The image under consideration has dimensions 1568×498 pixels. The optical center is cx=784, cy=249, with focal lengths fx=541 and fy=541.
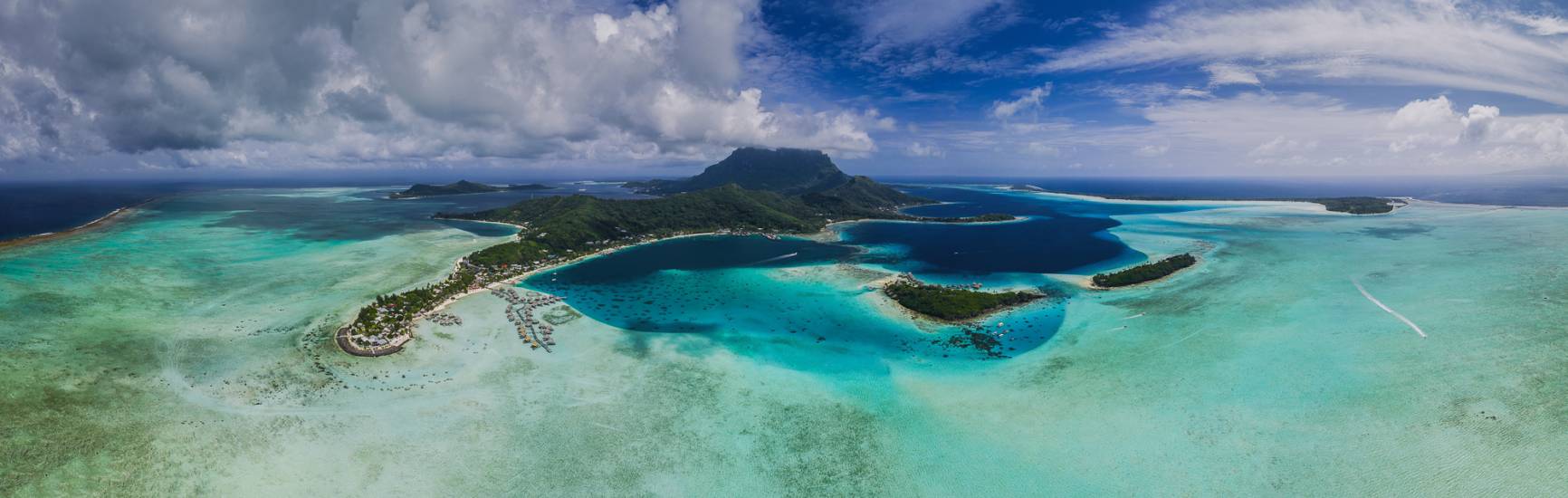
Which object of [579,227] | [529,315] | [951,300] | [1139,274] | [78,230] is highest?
[579,227]

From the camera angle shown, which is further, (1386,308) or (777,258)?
(777,258)

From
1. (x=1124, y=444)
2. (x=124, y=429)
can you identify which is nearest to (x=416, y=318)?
(x=124, y=429)

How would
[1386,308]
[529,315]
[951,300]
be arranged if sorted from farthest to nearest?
[951,300] < [529,315] < [1386,308]

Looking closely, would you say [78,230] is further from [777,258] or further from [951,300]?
[951,300]

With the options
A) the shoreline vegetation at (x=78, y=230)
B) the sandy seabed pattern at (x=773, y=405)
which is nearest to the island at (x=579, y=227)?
the sandy seabed pattern at (x=773, y=405)

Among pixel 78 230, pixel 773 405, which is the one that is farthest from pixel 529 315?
pixel 78 230

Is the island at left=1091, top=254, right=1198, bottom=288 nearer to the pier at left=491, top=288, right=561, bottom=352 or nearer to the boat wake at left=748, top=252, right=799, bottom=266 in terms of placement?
the boat wake at left=748, top=252, right=799, bottom=266

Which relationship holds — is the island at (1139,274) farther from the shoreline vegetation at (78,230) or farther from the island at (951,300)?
the shoreline vegetation at (78,230)

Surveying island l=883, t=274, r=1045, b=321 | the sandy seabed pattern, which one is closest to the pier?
the sandy seabed pattern
